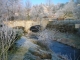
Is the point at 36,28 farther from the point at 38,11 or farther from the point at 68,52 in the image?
the point at 68,52

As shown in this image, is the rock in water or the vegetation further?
the rock in water

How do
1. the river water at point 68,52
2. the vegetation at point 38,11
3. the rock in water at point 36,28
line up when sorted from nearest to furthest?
1. the river water at point 68,52
2. the vegetation at point 38,11
3. the rock in water at point 36,28

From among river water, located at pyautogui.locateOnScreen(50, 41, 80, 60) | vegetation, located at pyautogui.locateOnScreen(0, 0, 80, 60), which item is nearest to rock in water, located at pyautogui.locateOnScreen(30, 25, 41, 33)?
vegetation, located at pyautogui.locateOnScreen(0, 0, 80, 60)

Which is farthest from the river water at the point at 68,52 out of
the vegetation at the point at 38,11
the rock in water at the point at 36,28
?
the rock in water at the point at 36,28

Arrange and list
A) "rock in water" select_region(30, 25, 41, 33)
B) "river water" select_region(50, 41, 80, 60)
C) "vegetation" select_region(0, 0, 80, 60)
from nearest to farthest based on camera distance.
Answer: "river water" select_region(50, 41, 80, 60) < "vegetation" select_region(0, 0, 80, 60) < "rock in water" select_region(30, 25, 41, 33)

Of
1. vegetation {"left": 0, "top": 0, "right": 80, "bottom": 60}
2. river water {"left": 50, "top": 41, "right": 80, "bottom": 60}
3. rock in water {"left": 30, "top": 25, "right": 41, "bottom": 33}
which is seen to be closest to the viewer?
river water {"left": 50, "top": 41, "right": 80, "bottom": 60}

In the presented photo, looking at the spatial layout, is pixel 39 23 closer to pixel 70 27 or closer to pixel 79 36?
pixel 70 27

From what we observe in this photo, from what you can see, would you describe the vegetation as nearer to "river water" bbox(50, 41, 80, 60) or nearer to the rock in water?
the rock in water

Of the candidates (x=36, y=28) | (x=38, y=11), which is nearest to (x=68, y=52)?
(x=36, y=28)

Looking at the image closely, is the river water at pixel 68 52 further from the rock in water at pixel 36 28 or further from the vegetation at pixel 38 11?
the rock in water at pixel 36 28

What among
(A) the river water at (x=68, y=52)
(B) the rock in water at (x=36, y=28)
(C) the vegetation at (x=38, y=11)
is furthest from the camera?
(B) the rock in water at (x=36, y=28)

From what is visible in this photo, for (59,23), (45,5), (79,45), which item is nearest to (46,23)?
(59,23)

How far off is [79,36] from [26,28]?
12.1 meters

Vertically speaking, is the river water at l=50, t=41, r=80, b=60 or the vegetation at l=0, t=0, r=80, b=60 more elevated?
the vegetation at l=0, t=0, r=80, b=60
